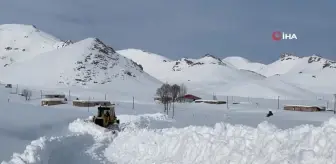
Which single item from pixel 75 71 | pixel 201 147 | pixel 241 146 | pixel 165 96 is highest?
pixel 75 71

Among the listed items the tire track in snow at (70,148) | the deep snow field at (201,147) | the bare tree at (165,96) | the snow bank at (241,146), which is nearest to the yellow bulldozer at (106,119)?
the tire track in snow at (70,148)

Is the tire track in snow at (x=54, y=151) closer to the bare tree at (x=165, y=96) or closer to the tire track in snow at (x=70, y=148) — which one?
the tire track in snow at (x=70, y=148)

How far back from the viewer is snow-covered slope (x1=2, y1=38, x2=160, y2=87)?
163m

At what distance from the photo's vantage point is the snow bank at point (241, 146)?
29.7ft

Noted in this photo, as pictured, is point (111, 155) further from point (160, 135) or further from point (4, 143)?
point (4, 143)

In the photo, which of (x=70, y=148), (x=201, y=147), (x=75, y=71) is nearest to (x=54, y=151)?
(x=70, y=148)

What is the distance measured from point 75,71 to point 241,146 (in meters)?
166

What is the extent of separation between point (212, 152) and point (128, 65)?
602 feet

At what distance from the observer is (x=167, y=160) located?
1302 centimetres

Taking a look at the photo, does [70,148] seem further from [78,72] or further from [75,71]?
[75,71]

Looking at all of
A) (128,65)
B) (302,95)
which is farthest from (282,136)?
(128,65)

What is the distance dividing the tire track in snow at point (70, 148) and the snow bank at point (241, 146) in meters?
1.47

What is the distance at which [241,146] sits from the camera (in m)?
10.8

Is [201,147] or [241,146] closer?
[241,146]
